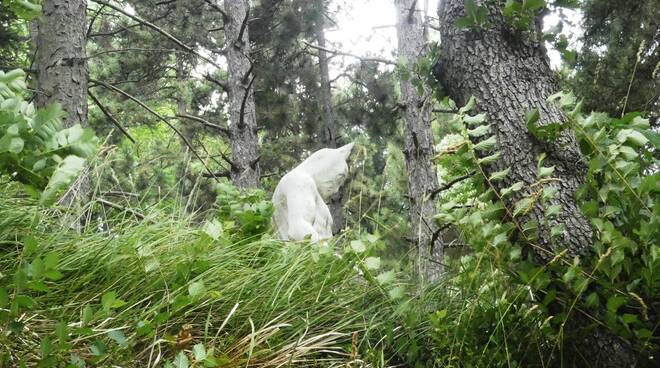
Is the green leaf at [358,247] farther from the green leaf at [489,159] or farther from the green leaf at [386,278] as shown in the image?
the green leaf at [489,159]

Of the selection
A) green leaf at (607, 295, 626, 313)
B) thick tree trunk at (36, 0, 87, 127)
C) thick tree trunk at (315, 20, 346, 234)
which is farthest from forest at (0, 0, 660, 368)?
thick tree trunk at (315, 20, 346, 234)

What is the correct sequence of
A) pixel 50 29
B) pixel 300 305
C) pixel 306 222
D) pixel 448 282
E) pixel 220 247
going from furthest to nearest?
pixel 306 222, pixel 50 29, pixel 220 247, pixel 448 282, pixel 300 305

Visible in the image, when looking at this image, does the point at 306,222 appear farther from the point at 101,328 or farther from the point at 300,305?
the point at 101,328

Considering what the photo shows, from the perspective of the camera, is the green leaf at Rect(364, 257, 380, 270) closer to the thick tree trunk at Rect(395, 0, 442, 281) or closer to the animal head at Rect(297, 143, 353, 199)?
the animal head at Rect(297, 143, 353, 199)

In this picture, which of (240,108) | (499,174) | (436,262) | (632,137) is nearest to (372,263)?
(436,262)

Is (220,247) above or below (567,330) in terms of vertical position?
above

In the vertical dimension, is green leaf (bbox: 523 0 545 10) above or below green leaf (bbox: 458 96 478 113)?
above

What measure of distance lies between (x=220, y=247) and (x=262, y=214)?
2.83ft

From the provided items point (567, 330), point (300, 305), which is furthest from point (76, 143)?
point (567, 330)

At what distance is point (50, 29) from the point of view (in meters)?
3.83

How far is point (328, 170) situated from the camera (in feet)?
15.1

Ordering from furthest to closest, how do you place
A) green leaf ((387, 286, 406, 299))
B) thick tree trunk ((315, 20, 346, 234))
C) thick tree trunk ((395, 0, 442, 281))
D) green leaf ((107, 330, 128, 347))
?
thick tree trunk ((315, 20, 346, 234)) < thick tree trunk ((395, 0, 442, 281)) < green leaf ((387, 286, 406, 299)) < green leaf ((107, 330, 128, 347))

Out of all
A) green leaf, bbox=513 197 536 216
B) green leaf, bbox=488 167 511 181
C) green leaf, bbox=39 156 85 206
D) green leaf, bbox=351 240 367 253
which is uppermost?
green leaf, bbox=39 156 85 206

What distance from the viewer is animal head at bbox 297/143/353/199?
15.1 feet
